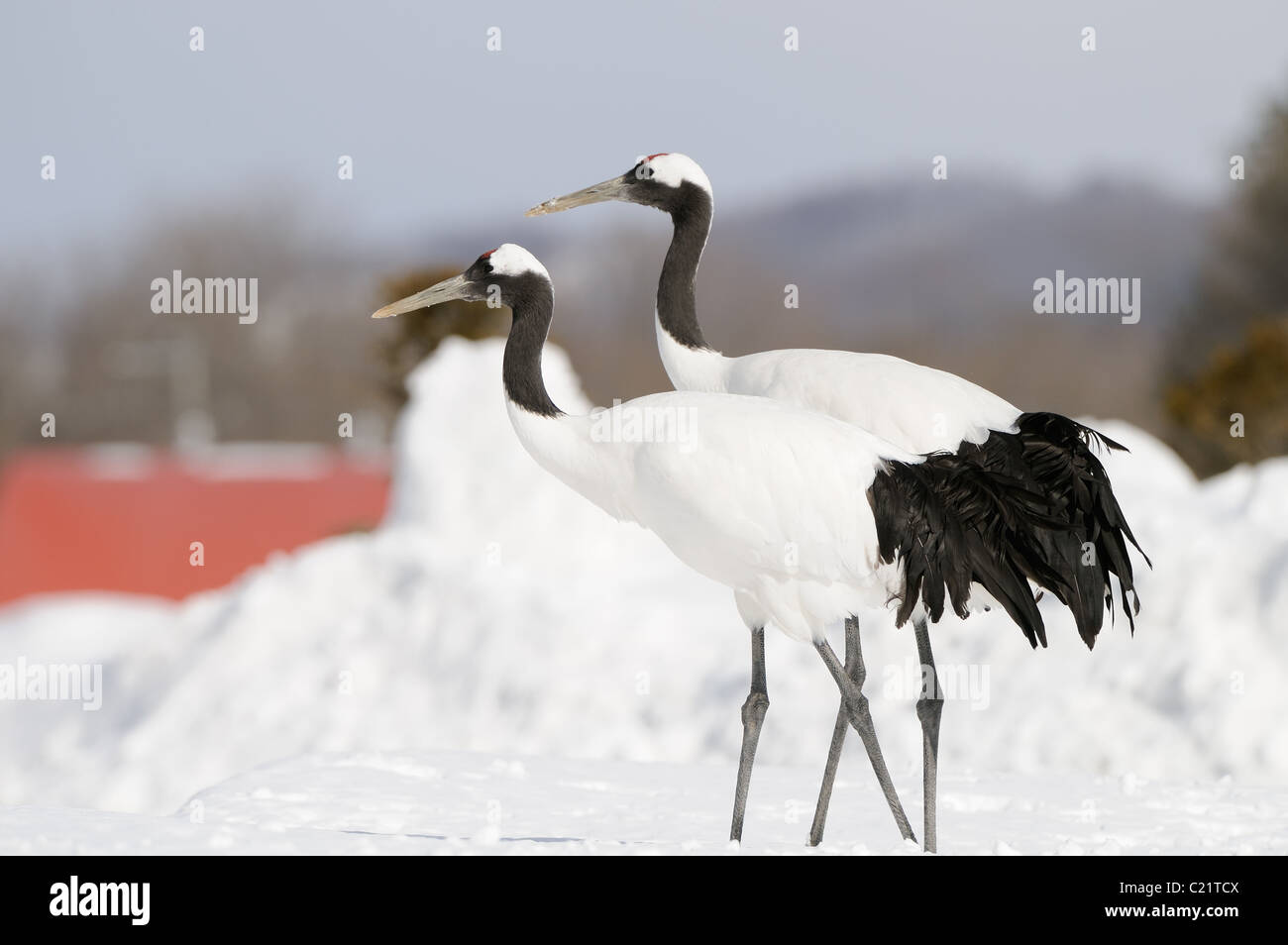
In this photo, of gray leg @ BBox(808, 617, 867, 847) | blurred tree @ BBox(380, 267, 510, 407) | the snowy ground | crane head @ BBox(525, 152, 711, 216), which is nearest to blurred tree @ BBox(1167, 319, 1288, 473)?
blurred tree @ BBox(380, 267, 510, 407)

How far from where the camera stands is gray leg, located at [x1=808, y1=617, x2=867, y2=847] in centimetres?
701

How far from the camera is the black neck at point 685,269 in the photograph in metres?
8.13

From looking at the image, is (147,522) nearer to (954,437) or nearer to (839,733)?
(839,733)

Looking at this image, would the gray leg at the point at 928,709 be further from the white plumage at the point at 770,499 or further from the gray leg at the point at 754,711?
the gray leg at the point at 754,711

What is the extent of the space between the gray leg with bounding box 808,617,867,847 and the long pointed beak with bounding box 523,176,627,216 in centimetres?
253

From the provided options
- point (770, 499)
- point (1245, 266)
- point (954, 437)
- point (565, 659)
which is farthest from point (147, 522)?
point (1245, 266)

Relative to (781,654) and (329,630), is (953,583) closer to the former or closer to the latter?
(781,654)

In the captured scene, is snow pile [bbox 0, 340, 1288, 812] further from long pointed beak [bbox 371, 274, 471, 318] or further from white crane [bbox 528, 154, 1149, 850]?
long pointed beak [bbox 371, 274, 471, 318]

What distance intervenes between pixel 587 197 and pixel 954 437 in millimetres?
2247

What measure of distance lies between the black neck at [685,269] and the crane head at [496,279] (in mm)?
847

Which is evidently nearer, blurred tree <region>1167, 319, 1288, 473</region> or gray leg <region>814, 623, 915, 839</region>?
gray leg <region>814, 623, 915, 839</region>

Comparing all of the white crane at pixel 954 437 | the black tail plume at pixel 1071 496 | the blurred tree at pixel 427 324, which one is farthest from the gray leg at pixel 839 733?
the blurred tree at pixel 427 324
